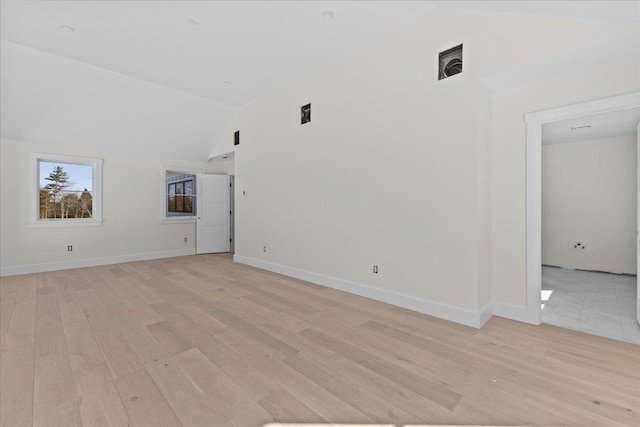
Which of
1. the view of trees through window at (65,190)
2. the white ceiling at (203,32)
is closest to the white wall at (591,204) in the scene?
the white ceiling at (203,32)

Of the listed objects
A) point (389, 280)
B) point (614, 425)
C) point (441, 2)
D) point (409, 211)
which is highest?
point (441, 2)

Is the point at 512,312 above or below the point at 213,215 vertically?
below

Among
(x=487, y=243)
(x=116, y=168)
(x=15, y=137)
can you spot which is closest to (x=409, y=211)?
(x=487, y=243)

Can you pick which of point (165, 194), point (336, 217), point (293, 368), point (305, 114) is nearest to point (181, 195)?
point (165, 194)

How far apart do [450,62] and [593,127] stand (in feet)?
11.4

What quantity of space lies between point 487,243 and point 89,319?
4.19 metres

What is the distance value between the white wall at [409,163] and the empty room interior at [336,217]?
0.02 meters

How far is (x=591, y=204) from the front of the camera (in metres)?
5.29

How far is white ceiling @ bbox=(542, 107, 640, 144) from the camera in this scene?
3.94m

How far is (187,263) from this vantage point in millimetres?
5844

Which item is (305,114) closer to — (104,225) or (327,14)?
(327,14)

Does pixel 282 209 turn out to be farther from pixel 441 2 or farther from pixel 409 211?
pixel 441 2

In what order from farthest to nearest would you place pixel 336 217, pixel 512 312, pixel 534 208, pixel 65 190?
pixel 65 190 → pixel 336 217 → pixel 512 312 → pixel 534 208

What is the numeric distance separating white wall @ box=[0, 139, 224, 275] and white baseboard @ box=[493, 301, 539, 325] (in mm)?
6666
